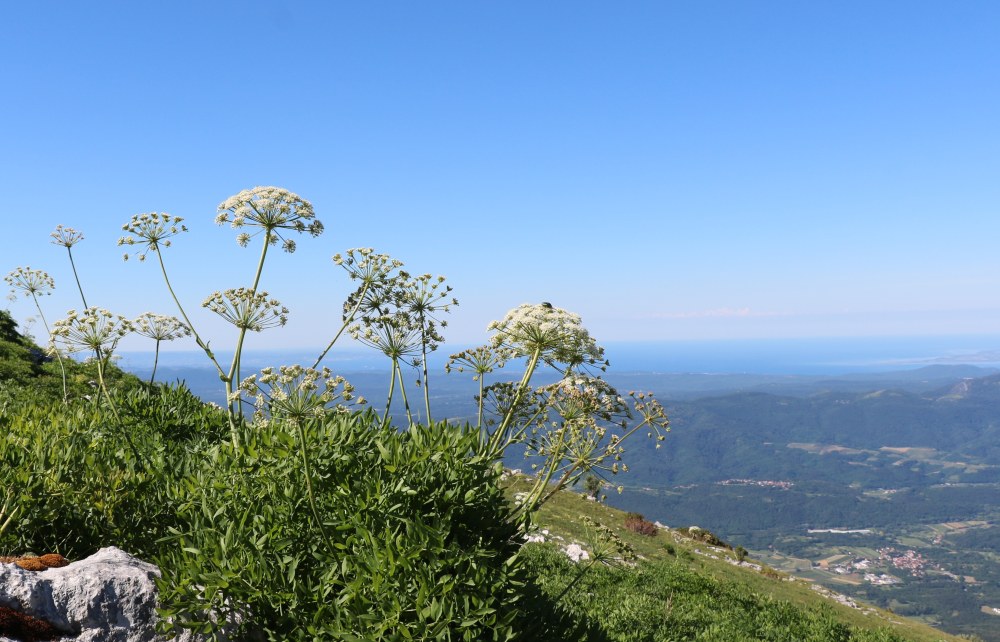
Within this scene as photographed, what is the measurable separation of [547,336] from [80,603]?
543 centimetres

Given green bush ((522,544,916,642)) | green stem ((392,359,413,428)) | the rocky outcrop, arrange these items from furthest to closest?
green bush ((522,544,916,642)) → green stem ((392,359,413,428)) → the rocky outcrop

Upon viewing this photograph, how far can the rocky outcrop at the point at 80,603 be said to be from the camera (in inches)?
224

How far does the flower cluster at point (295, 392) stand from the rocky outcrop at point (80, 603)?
188 cm

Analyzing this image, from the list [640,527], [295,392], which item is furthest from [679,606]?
[640,527]

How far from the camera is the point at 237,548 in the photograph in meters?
5.88

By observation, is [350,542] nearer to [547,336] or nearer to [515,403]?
[515,403]

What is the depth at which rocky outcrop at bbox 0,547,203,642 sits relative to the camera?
570 cm

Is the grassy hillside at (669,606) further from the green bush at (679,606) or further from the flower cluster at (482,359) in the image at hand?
the flower cluster at (482,359)

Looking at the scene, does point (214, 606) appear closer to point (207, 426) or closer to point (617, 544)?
point (207, 426)

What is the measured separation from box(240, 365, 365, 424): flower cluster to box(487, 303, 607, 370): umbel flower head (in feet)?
6.71

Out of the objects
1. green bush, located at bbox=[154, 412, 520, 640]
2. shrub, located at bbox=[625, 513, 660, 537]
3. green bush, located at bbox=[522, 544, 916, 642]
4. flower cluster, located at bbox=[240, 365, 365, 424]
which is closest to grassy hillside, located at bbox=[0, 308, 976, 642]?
green bush, located at bbox=[154, 412, 520, 640]

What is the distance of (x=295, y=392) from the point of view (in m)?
5.95

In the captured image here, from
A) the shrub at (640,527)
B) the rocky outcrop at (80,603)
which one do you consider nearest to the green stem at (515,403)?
the rocky outcrop at (80,603)

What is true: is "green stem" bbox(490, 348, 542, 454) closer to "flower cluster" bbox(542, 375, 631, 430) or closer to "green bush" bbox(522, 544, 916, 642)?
"flower cluster" bbox(542, 375, 631, 430)
